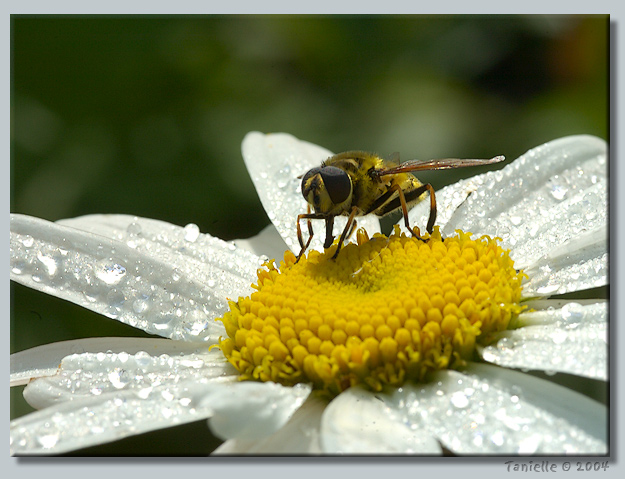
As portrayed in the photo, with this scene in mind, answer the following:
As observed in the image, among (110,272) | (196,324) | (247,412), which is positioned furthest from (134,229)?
(247,412)

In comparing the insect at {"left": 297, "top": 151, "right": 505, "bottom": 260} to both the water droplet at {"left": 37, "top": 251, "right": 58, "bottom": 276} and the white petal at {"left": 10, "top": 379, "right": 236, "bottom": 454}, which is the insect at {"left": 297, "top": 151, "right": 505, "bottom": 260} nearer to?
the white petal at {"left": 10, "top": 379, "right": 236, "bottom": 454}

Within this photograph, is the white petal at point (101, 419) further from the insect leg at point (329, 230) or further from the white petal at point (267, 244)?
the white petal at point (267, 244)

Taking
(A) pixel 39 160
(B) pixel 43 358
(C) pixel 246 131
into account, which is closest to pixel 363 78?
(C) pixel 246 131

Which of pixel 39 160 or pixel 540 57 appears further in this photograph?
pixel 39 160

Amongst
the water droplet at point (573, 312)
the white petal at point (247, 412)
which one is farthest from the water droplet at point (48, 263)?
the water droplet at point (573, 312)

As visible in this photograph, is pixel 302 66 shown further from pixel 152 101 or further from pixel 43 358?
pixel 43 358

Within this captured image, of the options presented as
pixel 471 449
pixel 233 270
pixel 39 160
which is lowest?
pixel 471 449

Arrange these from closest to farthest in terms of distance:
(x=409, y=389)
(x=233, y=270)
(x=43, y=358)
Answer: (x=409, y=389), (x=43, y=358), (x=233, y=270)
